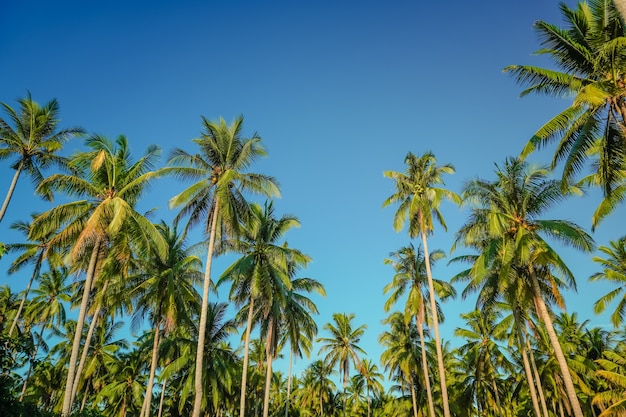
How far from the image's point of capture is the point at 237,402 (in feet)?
126

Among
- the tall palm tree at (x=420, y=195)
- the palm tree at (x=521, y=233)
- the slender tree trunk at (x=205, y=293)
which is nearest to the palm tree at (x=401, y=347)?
the tall palm tree at (x=420, y=195)

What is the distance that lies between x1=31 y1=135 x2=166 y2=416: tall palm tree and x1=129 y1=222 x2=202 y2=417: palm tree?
415cm

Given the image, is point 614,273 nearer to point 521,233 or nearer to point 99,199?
point 521,233

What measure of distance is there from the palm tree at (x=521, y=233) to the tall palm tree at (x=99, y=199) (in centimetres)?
1674

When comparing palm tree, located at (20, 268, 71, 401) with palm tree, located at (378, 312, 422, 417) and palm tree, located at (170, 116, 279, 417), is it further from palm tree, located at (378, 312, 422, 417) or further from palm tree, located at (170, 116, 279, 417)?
palm tree, located at (378, 312, 422, 417)

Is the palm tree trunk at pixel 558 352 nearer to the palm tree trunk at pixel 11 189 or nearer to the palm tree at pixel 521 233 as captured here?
the palm tree at pixel 521 233

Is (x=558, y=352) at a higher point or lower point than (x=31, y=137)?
lower

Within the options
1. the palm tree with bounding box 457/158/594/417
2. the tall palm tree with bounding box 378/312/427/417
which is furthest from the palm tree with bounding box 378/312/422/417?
the palm tree with bounding box 457/158/594/417

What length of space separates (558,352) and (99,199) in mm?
23202

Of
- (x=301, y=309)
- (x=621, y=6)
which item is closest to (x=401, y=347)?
(x=301, y=309)

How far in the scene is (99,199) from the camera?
18875mm

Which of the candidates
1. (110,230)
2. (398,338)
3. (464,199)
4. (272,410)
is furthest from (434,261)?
(272,410)

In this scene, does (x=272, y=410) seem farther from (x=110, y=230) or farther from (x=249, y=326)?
(x=110, y=230)

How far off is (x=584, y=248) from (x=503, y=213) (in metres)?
3.75
